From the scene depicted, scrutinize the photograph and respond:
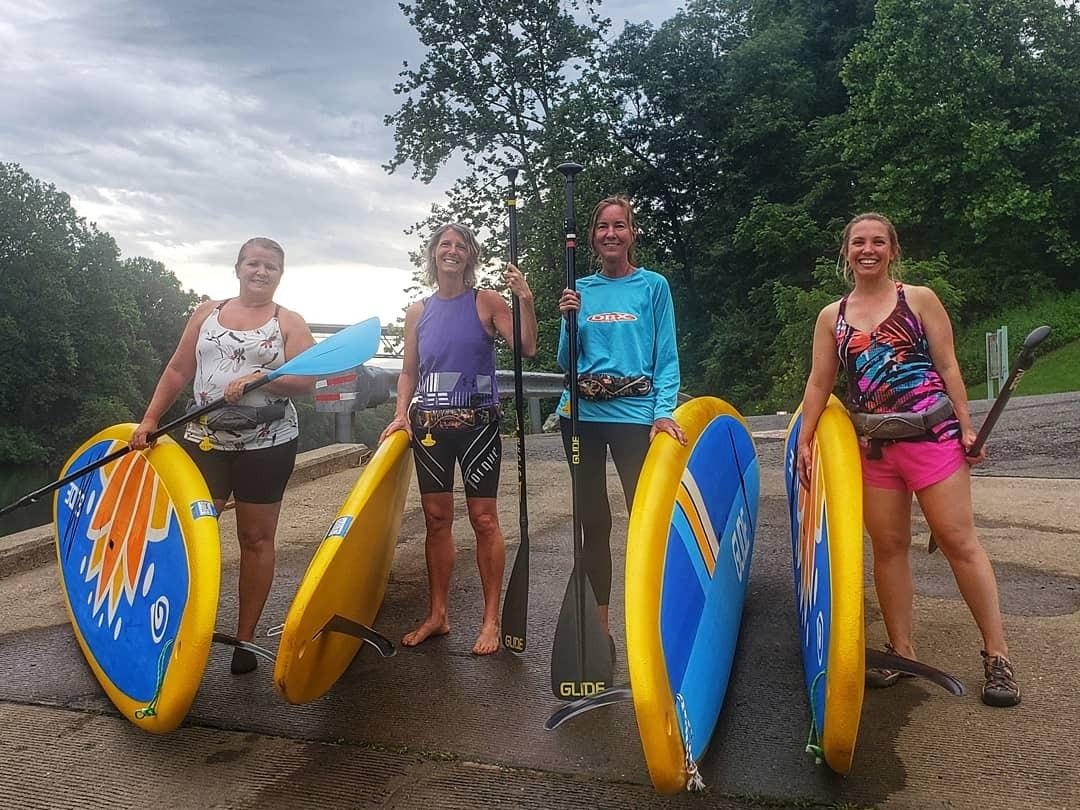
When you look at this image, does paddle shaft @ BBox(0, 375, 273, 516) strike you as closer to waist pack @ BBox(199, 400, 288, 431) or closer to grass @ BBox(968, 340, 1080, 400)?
waist pack @ BBox(199, 400, 288, 431)

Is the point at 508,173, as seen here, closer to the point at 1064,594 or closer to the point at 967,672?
the point at 967,672

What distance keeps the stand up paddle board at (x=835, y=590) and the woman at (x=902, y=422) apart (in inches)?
5.6

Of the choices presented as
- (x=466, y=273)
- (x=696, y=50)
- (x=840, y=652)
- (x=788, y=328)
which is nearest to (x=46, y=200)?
(x=696, y=50)

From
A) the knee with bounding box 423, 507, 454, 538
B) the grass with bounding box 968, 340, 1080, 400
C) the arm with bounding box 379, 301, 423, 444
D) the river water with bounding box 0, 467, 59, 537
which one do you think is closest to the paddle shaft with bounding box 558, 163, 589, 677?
the knee with bounding box 423, 507, 454, 538

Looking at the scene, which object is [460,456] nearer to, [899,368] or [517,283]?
[517,283]

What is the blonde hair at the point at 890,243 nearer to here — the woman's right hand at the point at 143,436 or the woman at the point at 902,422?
the woman at the point at 902,422

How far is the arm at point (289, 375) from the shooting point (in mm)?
3082

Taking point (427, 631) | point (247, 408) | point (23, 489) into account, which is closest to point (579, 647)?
point (427, 631)

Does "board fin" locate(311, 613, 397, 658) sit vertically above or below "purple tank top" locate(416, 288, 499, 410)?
below

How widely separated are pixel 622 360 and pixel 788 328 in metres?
20.3

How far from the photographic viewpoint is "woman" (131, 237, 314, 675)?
10.4 feet

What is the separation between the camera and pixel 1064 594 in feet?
12.5

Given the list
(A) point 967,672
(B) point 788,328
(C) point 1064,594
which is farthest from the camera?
(B) point 788,328

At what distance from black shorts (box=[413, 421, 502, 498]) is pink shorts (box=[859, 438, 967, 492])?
1.40 metres
